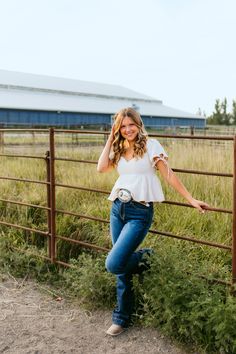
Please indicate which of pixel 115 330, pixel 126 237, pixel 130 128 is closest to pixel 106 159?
pixel 130 128

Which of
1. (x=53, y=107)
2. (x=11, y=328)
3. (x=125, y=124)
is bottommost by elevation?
(x=11, y=328)

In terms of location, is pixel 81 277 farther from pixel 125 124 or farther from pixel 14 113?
pixel 14 113

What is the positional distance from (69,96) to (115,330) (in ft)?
143

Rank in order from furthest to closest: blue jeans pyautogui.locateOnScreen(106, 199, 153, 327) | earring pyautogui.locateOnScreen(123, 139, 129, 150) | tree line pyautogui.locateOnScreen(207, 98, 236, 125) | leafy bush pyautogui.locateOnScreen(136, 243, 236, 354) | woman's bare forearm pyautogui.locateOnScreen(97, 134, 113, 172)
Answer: tree line pyautogui.locateOnScreen(207, 98, 236, 125), woman's bare forearm pyautogui.locateOnScreen(97, 134, 113, 172), earring pyautogui.locateOnScreen(123, 139, 129, 150), blue jeans pyautogui.locateOnScreen(106, 199, 153, 327), leafy bush pyautogui.locateOnScreen(136, 243, 236, 354)

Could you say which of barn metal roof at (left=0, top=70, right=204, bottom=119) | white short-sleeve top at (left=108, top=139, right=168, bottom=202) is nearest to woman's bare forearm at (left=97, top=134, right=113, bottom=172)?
white short-sleeve top at (left=108, top=139, right=168, bottom=202)

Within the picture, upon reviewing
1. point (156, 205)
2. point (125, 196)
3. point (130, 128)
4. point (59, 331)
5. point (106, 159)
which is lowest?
point (59, 331)

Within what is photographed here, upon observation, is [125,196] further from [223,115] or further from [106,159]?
[223,115]

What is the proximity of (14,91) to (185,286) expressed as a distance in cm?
4005

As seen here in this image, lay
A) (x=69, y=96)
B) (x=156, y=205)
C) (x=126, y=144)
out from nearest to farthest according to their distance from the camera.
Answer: (x=126, y=144) < (x=156, y=205) < (x=69, y=96)

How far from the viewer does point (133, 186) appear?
328 centimetres

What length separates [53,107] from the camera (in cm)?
3862

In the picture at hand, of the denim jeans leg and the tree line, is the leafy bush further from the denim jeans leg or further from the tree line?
the tree line

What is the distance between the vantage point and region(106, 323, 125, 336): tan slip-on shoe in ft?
11.6

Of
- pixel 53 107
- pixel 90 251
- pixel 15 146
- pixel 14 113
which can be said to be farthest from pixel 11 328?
pixel 53 107
